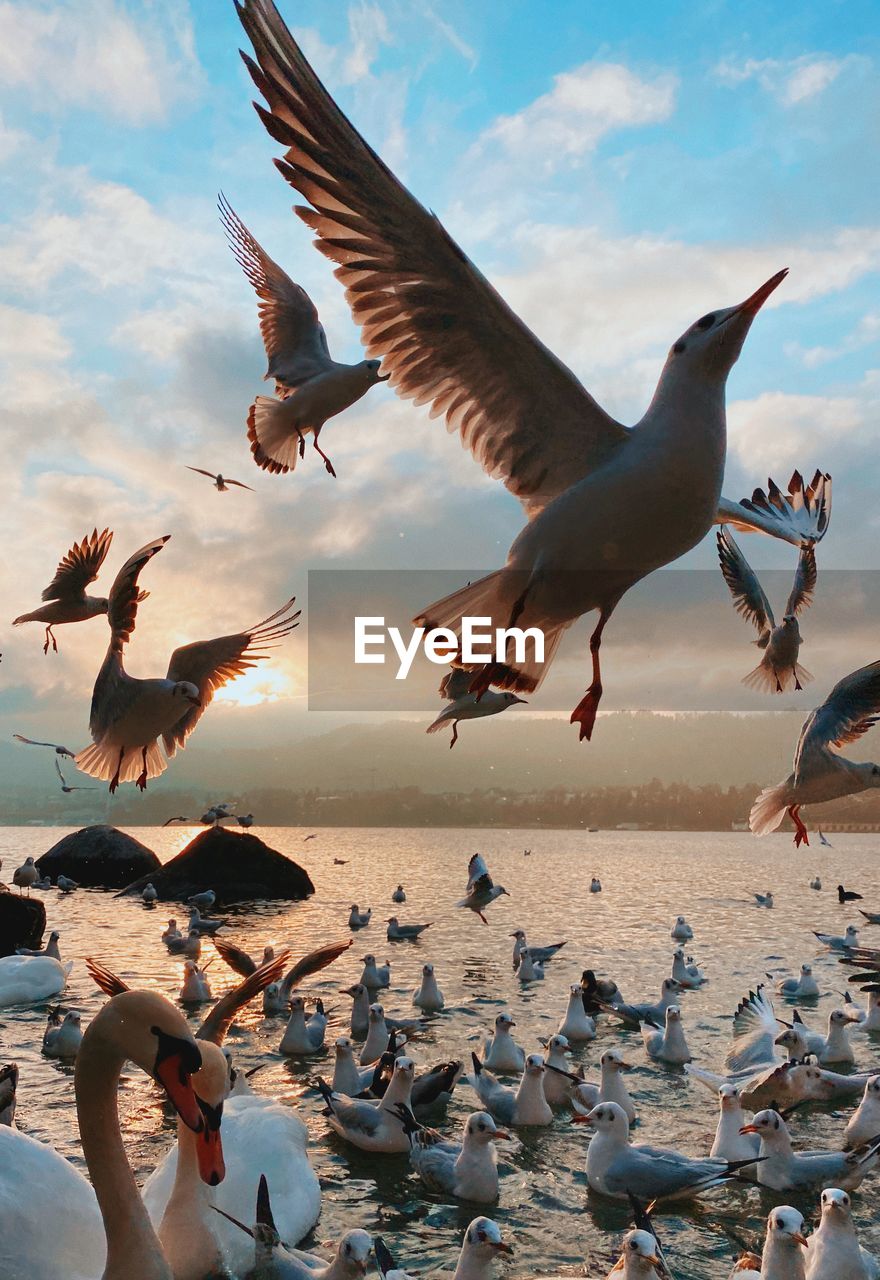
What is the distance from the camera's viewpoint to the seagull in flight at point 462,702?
7594 millimetres

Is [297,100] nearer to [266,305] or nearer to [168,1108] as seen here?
[266,305]

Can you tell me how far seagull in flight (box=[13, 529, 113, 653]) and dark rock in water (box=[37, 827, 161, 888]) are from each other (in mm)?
25829

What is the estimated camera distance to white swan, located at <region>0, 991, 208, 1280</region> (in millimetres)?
3902

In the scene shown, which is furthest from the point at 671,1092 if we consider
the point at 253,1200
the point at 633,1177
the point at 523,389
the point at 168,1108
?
the point at 523,389

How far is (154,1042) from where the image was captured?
3.95m

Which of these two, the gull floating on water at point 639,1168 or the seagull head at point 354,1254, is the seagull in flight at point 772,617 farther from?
the seagull head at point 354,1254

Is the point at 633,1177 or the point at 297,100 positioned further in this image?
the point at 633,1177

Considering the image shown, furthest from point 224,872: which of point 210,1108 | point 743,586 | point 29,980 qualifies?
point 210,1108

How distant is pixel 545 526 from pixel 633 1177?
210 inches

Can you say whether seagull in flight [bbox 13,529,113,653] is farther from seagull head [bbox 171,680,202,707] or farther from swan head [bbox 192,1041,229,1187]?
swan head [bbox 192,1041,229,1187]

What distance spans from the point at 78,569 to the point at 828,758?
6.88 metres

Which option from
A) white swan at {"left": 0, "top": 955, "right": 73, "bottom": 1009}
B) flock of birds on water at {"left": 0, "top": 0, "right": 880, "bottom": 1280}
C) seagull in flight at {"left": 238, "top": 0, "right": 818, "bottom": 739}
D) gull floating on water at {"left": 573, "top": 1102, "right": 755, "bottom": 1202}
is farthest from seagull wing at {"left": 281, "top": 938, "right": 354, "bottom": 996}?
white swan at {"left": 0, "top": 955, "right": 73, "bottom": 1009}

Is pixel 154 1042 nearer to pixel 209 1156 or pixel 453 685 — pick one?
pixel 209 1156

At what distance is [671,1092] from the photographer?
11.1 metres
